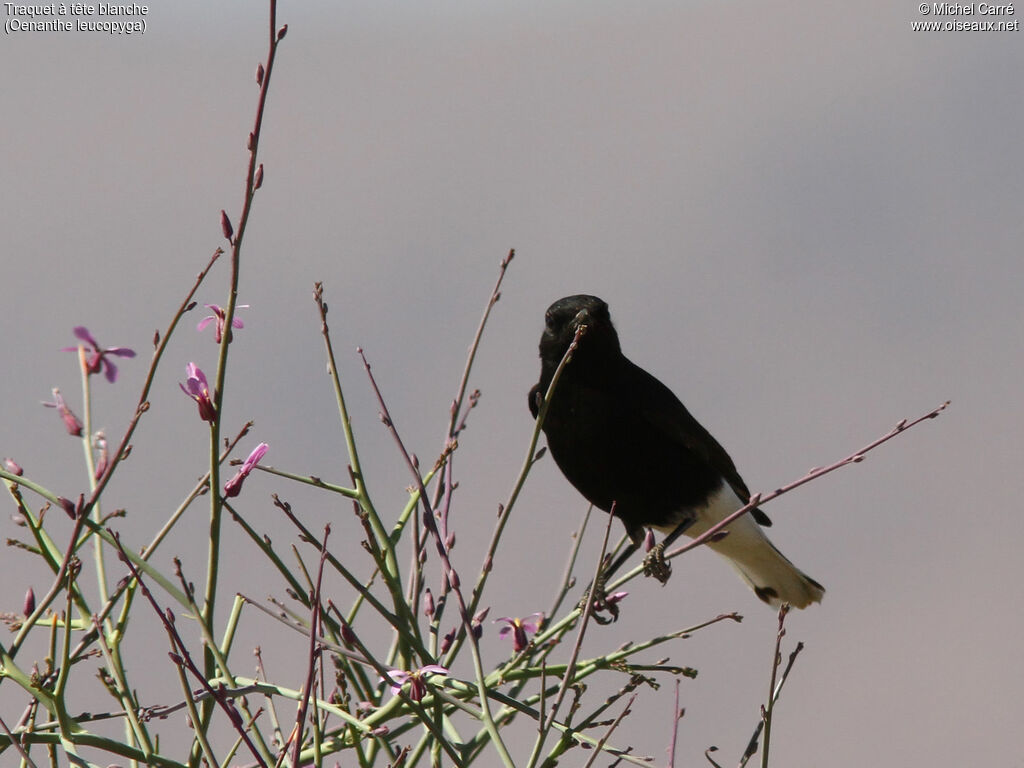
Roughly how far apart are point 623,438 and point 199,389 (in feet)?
9.43

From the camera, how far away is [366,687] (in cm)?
221

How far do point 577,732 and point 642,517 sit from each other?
8.38 ft

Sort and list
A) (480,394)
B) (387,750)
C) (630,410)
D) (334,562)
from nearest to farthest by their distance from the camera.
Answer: (334,562) → (387,750) → (480,394) → (630,410)

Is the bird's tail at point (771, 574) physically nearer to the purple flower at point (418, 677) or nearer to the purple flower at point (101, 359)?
the purple flower at point (418, 677)

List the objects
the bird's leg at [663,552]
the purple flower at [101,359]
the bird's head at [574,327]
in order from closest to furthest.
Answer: the purple flower at [101,359]
the bird's leg at [663,552]
the bird's head at [574,327]

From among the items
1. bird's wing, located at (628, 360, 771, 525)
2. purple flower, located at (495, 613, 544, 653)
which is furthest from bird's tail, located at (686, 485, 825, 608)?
purple flower, located at (495, 613, 544, 653)

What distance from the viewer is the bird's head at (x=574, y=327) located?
440 cm

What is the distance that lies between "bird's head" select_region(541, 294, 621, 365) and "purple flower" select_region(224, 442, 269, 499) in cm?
245

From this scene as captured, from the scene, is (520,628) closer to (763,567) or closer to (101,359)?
(101,359)

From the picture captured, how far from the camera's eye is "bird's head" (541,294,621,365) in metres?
4.40

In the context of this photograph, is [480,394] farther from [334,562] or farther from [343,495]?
[334,562]

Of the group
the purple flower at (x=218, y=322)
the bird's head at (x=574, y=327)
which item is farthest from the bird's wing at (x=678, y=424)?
the purple flower at (x=218, y=322)

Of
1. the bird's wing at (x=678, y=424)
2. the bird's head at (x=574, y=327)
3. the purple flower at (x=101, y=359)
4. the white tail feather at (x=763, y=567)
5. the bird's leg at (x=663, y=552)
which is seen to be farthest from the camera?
the white tail feather at (x=763, y=567)

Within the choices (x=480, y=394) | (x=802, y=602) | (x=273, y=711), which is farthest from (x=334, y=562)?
(x=802, y=602)
